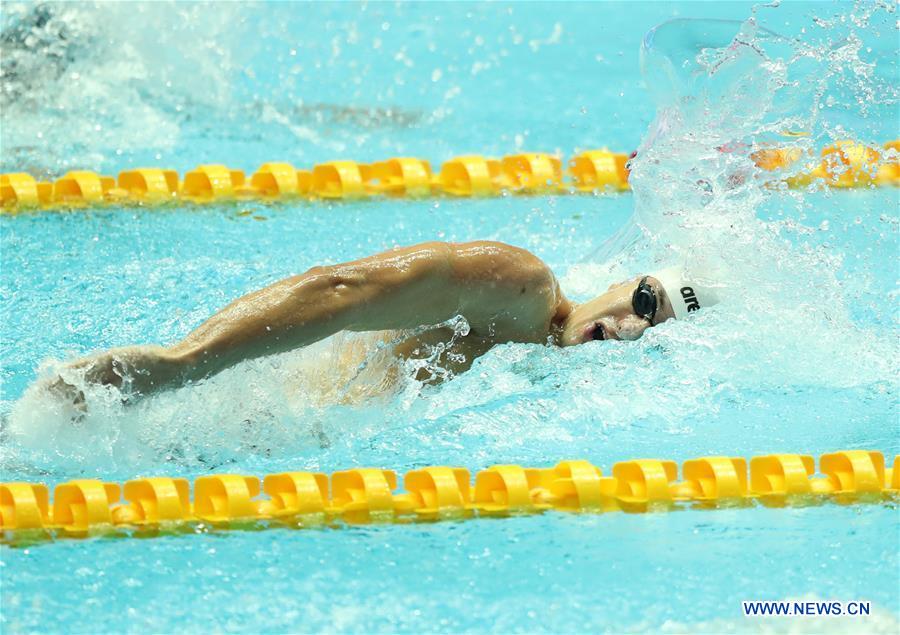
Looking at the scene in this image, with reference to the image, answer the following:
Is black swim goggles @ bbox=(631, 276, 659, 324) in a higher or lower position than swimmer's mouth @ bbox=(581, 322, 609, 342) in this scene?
higher

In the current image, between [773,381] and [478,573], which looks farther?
[773,381]

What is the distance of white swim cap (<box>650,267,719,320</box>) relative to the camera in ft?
9.84

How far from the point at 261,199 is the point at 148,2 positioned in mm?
2252

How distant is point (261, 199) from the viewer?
441 cm

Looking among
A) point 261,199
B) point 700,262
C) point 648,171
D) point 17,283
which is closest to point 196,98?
point 261,199

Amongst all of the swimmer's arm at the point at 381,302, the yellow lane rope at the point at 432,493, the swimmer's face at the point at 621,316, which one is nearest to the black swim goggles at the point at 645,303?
the swimmer's face at the point at 621,316

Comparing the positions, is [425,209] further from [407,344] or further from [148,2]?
[148,2]

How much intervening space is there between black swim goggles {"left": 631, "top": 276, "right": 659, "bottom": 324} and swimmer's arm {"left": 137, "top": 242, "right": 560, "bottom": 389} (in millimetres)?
228

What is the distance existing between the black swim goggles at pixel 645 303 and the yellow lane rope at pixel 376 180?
1.38 m

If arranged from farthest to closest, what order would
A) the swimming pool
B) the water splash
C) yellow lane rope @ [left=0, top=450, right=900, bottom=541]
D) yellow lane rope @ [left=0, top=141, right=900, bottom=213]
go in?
yellow lane rope @ [left=0, top=141, right=900, bottom=213], the water splash, yellow lane rope @ [left=0, top=450, right=900, bottom=541], the swimming pool

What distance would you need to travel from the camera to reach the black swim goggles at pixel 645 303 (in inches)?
117

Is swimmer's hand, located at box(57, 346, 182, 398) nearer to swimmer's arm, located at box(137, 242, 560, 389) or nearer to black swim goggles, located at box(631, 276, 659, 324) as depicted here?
swimmer's arm, located at box(137, 242, 560, 389)

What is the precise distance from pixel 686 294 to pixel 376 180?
6.23 ft

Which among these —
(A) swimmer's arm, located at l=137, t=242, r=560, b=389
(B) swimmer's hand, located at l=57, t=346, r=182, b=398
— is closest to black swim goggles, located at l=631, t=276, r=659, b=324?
(A) swimmer's arm, located at l=137, t=242, r=560, b=389
